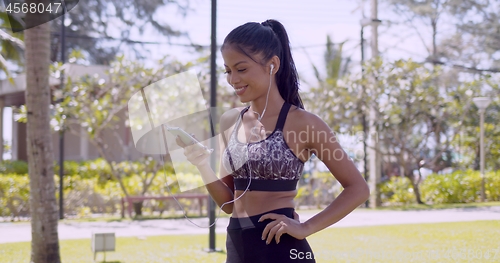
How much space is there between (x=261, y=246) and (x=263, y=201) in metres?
0.15

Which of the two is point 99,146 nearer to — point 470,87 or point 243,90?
point 470,87

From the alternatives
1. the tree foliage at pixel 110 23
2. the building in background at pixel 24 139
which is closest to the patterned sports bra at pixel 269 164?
the building in background at pixel 24 139

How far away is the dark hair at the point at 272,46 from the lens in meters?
2.02

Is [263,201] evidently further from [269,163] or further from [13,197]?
[13,197]

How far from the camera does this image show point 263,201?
2.00 meters

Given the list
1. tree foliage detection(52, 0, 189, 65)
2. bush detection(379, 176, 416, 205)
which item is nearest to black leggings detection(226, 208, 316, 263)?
bush detection(379, 176, 416, 205)

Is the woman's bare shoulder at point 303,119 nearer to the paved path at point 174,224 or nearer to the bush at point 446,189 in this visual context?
the paved path at point 174,224

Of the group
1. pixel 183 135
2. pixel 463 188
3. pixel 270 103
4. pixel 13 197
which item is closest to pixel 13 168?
pixel 13 197

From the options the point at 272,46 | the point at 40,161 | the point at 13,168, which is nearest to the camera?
the point at 272,46

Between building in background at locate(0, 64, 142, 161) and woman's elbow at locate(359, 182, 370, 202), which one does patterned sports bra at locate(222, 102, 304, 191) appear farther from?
building in background at locate(0, 64, 142, 161)

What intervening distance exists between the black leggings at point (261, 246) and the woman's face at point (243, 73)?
0.41m

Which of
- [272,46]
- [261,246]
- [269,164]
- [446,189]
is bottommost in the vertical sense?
[446,189]

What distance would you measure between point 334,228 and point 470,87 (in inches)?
283

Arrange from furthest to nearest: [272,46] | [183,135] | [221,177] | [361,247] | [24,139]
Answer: [24,139] < [361,247] < [221,177] < [272,46] < [183,135]
